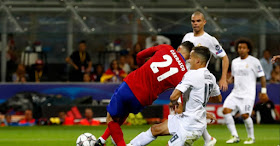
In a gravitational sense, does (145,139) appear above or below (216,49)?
below

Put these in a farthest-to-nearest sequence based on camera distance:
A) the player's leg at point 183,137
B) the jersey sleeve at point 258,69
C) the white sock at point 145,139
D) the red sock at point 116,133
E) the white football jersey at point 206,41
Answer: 1. the jersey sleeve at point 258,69
2. the white football jersey at point 206,41
3. the red sock at point 116,133
4. the white sock at point 145,139
5. the player's leg at point 183,137

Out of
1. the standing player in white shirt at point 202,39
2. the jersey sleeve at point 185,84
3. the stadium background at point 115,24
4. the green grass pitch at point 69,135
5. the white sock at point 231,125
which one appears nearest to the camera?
the jersey sleeve at point 185,84

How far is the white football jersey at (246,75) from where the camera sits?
43.4 feet

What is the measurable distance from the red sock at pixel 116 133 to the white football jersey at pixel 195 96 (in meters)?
1.15

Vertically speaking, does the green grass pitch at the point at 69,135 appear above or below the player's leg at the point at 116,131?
below

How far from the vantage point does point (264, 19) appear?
2009cm

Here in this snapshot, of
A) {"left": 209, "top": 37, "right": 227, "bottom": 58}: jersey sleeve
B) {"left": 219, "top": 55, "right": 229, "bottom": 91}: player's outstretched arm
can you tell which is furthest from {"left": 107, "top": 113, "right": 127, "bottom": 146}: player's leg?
{"left": 209, "top": 37, "right": 227, "bottom": 58}: jersey sleeve

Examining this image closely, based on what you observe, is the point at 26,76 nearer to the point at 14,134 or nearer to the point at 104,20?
the point at 104,20

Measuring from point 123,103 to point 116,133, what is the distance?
0.44 meters

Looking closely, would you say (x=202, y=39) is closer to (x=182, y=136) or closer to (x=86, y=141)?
(x=86, y=141)

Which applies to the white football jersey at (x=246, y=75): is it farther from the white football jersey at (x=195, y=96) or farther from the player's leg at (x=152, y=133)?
the white football jersey at (x=195, y=96)

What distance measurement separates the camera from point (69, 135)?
46.5 ft

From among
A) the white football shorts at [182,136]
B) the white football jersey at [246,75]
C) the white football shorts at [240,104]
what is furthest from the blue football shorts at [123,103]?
the white football jersey at [246,75]

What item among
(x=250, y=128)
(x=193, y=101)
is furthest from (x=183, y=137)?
(x=250, y=128)
